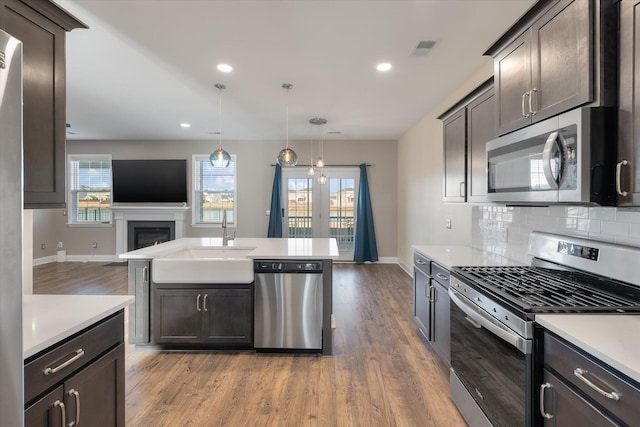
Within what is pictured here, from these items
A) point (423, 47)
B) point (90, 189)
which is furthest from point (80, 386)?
point (90, 189)

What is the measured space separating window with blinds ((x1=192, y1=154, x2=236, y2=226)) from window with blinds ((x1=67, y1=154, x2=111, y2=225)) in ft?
6.67

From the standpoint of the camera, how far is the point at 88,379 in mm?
1318

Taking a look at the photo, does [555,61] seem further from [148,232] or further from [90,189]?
[90,189]

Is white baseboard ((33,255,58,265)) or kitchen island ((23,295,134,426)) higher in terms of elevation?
kitchen island ((23,295,134,426))

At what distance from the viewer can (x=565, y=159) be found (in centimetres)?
148

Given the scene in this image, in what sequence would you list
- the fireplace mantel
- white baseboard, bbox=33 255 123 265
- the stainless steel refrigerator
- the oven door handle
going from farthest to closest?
1. white baseboard, bbox=33 255 123 265
2. the fireplace mantel
3. the oven door handle
4. the stainless steel refrigerator

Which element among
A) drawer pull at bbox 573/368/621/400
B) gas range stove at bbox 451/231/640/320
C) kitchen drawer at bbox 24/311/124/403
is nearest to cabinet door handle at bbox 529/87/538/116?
gas range stove at bbox 451/231/640/320

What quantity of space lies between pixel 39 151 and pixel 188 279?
165 cm

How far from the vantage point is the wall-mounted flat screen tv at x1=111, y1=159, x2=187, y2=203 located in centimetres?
708

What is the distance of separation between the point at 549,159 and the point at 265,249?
236cm

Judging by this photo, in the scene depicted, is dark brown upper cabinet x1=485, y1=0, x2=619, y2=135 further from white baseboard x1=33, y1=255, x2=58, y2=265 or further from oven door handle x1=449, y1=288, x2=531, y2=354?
white baseboard x1=33, y1=255, x2=58, y2=265

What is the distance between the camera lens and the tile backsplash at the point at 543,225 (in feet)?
5.39

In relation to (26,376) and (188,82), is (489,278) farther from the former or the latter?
(188,82)

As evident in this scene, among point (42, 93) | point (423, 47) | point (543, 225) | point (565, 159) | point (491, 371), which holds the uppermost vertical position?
point (423, 47)
